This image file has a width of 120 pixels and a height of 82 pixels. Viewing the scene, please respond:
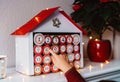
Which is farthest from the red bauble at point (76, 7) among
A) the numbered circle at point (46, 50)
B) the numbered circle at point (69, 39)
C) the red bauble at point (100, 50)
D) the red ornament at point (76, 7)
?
the numbered circle at point (46, 50)

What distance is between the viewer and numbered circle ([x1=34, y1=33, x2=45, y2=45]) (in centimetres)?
83

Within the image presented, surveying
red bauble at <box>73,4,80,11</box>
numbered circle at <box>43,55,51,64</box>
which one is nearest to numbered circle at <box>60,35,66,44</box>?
numbered circle at <box>43,55,51,64</box>

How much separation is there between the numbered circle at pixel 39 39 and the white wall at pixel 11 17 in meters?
0.25

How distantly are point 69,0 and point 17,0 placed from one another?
1.33ft

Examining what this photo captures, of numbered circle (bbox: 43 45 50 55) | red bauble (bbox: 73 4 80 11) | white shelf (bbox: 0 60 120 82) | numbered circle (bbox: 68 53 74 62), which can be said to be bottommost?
white shelf (bbox: 0 60 120 82)

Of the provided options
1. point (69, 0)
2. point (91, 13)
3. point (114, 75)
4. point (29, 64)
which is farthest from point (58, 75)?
point (69, 0)

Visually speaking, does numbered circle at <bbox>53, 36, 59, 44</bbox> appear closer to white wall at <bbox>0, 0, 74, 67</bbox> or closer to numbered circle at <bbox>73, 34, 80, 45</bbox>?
numbered circle at <bbox>73, 34, 80, 45</bbox>

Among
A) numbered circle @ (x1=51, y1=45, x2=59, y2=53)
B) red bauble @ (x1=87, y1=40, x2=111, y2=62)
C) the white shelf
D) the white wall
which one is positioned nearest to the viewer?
the white shelf

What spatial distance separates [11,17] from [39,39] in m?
0.28

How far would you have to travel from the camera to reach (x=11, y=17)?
3.34 feet

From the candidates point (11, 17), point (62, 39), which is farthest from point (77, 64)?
point (11, 17)

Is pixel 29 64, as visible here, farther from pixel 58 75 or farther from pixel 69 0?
pixel 69 0

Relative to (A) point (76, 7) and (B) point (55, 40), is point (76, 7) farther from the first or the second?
(B) point (55, 40)

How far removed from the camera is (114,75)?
1.03 m
